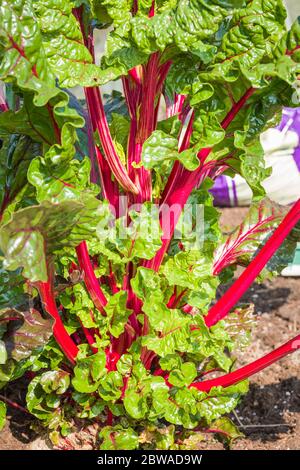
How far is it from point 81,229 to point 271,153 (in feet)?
5.22

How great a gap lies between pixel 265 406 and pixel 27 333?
2.56 feet

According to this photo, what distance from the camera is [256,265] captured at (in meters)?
1.63

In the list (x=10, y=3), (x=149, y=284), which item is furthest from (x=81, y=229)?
(x=10, y=3)

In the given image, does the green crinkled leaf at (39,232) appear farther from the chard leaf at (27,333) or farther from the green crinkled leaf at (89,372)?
the green crinkled leaf at (89,372)

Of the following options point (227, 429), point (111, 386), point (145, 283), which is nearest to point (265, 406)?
point (227, 429)

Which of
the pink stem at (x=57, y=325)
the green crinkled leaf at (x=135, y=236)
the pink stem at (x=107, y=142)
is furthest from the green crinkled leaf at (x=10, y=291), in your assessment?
the pink stem at (x=107, y=142)

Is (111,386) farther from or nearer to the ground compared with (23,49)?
nearer to the ground

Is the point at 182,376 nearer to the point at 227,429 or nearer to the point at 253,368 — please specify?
the point at 253,368

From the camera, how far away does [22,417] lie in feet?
6.41

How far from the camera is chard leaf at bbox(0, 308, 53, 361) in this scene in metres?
1.58

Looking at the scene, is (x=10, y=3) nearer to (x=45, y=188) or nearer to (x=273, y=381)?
(x=45, y=188)

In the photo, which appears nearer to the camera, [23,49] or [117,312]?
[23,49]

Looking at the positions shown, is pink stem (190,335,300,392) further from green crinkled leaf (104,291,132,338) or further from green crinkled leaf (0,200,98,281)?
green crinkled leaf (0,200,98,281)

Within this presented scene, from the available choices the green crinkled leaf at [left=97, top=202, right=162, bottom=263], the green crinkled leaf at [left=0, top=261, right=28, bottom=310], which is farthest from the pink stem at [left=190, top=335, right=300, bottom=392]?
the green crinkled leaf at [left=0, top=261, right=28, bottom=310]
